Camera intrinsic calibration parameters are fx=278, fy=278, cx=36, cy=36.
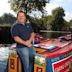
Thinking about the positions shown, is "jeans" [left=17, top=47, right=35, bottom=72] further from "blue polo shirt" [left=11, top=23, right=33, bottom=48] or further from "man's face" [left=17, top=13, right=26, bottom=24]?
"man's face" [left=17, top=13, right=26, bottom=24]

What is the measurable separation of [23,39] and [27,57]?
1.15 ft

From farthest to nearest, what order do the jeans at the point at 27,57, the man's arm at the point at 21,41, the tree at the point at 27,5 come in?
1. the tree at the point at 27,5
2. the jeans at the point at 27,57
3. the man's arm at the point at 21,41

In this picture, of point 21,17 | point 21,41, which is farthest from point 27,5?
point 21,41

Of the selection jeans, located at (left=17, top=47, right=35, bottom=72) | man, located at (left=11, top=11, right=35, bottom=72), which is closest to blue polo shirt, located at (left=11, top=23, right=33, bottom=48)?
man, located at (left=11, top=11, right=35, bottom=72)

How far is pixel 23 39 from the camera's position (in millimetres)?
5184

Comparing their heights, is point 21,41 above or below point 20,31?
below

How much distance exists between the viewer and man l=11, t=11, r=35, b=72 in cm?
515

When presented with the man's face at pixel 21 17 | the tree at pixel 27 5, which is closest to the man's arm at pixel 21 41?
the man's face at pixel 21 17

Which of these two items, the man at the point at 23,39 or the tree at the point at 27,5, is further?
the tree at the point at 27,5

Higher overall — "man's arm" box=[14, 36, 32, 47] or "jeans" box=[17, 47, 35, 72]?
"man's arm" box=[14, 36, 32, 47]

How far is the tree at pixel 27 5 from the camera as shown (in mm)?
32562

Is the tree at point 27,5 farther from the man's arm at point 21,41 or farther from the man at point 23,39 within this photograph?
the man's arm at point 21,41

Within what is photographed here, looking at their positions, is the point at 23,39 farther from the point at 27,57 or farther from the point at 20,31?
the point at 27,57

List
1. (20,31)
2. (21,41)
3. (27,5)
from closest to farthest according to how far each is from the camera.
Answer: (21,41), (20,31), (27,5)
